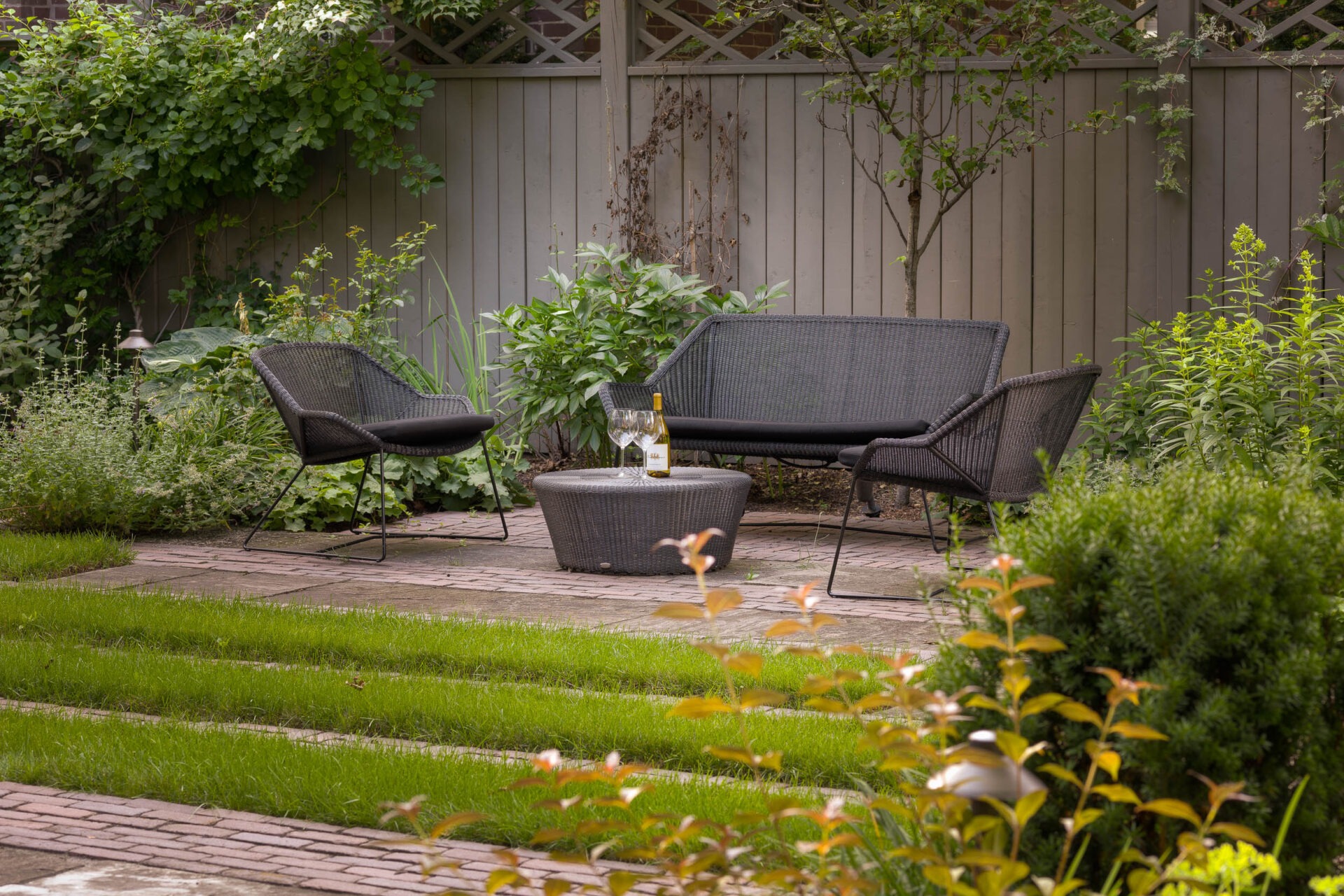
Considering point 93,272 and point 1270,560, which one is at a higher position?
point 93,272

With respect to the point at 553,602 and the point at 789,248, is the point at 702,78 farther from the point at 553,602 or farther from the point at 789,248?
the point at 553,602

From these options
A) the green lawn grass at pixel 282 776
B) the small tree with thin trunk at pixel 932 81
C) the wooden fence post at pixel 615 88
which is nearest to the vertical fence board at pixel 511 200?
the wooden fence post at pixel 615 88

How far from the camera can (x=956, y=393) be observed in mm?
6660

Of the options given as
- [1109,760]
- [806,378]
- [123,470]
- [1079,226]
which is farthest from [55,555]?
[1079,226]

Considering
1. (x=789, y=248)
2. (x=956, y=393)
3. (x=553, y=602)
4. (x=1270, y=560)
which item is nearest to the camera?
(x=1270, y=560)

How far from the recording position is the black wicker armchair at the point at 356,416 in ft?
18.9

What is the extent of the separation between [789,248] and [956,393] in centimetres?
156

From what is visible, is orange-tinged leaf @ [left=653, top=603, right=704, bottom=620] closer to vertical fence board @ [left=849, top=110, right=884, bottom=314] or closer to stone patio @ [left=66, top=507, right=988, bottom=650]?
stone patio @ [left=66, top=507, right=988, bottom=650]

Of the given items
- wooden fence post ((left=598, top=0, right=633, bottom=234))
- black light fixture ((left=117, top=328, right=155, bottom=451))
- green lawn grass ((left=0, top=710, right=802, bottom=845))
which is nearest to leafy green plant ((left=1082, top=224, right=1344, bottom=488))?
green lawn grass ((left=0, top=710, right=802, bottom=845))

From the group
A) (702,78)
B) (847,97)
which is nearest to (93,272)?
(702,78)

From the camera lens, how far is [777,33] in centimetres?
941

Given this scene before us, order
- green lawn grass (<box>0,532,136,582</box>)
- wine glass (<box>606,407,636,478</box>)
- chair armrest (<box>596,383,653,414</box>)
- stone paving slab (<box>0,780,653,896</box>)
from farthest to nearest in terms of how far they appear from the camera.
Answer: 1. chair armrest (<box>596,383,653,414</box>)
2. wine glass (<box>606,407,636,478</box>)
3. green lawn grass (<box>0,532,136,582</box>)
4. stone paving slab (<box>0,780,653,896</box>)

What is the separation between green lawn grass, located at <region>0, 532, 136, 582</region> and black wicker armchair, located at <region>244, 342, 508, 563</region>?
561 millimetres

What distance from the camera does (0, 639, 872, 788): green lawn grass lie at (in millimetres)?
3010
